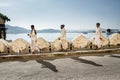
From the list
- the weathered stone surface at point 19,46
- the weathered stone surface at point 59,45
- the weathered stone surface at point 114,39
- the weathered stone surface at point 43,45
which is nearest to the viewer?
the weathered stone surface at point 59,45

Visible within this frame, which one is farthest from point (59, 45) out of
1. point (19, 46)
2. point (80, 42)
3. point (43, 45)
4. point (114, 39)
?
point (114, 39)

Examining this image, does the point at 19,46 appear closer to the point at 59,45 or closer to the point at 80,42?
the point at 59,45

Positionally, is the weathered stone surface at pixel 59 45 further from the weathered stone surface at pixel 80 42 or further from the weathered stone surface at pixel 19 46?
the weathered stone surface at pixel 19 46

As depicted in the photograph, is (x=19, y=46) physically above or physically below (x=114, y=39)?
below

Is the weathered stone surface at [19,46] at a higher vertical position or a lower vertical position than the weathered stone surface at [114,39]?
lower

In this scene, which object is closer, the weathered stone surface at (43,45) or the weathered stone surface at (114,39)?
the weathered stone surface at (43,45)

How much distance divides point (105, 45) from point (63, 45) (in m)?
5.13

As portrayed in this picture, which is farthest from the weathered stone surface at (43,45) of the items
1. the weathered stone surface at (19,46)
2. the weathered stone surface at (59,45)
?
the weathered stone surface at (19,46)

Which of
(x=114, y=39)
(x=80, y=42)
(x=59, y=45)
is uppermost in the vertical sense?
(x=114, y=39)

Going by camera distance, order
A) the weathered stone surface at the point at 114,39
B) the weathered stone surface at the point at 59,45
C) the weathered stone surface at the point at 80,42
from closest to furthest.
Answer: the weathered stone surface at the point at 59,45 < the weathered stone surface at the point at 80,42 < the weathered stone surface at the point at 114,39

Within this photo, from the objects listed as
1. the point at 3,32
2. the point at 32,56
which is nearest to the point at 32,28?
the point at 32,56

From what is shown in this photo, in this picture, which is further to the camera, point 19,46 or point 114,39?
point 114,39

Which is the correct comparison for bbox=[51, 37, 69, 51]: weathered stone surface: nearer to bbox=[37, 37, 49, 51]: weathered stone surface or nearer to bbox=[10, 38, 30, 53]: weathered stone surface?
bbox=[37, 37, 49, 51]: weathered stone surface

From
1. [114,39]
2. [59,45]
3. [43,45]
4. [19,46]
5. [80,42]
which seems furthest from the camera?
[114,39]
